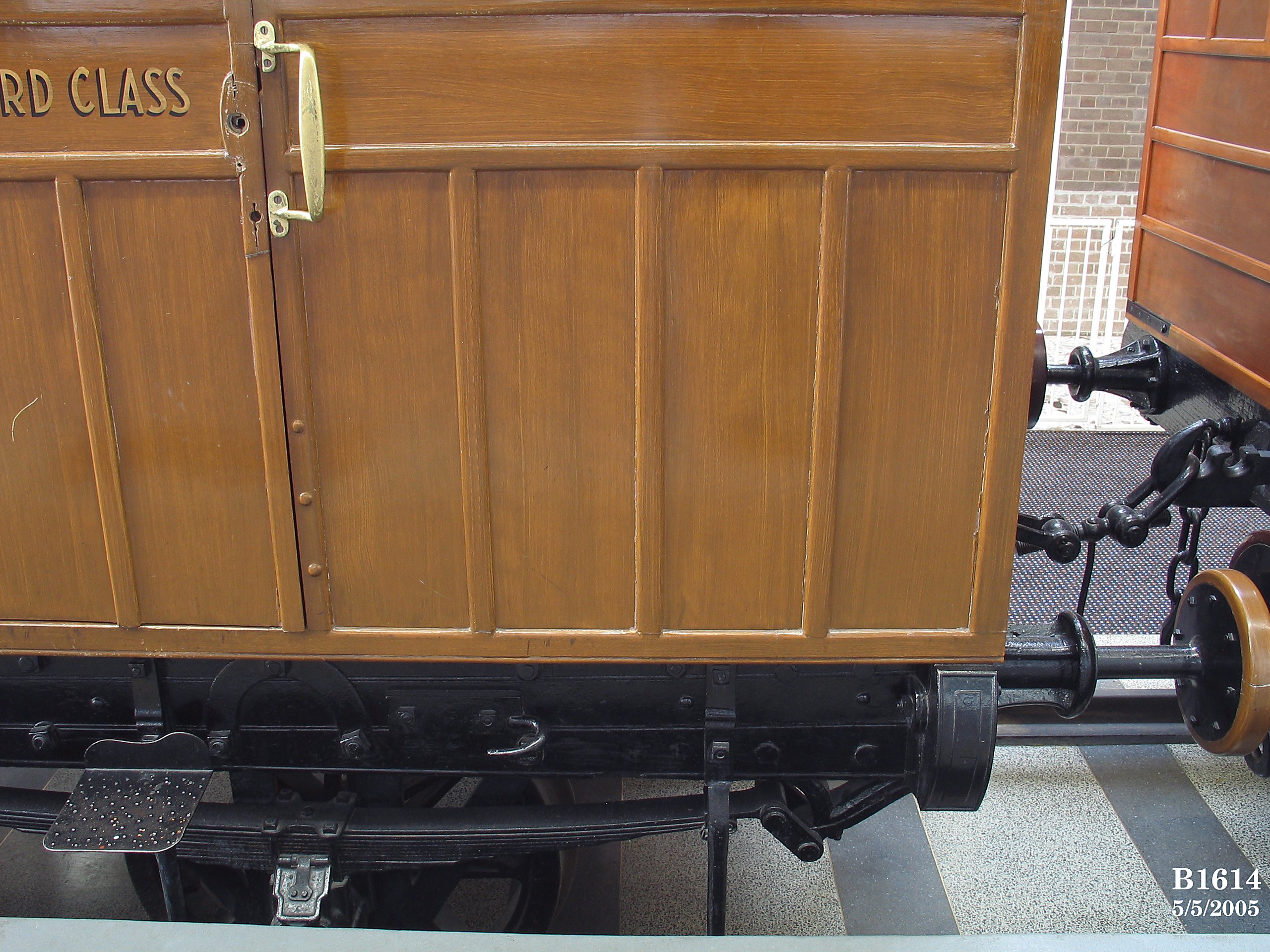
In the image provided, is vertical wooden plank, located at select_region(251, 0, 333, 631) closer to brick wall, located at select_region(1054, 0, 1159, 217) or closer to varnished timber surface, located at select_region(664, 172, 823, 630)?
varnished timber surface, located at select_region(664, 172, 823, 630)

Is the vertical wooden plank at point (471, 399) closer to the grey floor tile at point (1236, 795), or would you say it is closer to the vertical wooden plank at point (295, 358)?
the vertical wooden plank at point (295, 358)

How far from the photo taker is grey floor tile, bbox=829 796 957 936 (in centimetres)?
313

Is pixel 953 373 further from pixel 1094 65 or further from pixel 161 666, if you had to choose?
pixel 1094 65

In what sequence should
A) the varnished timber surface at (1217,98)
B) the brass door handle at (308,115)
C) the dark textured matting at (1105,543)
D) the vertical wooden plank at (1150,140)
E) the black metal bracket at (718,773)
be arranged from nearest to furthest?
the brass door handle at (308,115)
the black metal bracket at (718,773)
the varnished timber surface at (1217,98)
the vertical wooden plank at (1150,140)
the dark textured matting at (1105,543)

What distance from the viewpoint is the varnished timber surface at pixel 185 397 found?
202 centimetres

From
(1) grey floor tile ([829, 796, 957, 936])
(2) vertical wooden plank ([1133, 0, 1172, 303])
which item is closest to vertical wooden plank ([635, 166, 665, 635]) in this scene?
(1) grey floor tile ([829, 796, 957, 936])

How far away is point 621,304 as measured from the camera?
2.02 m

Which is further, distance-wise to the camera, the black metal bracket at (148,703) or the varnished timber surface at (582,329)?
the black metal bracket at (148,703)

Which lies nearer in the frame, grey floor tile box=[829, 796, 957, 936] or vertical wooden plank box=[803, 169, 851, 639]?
vertical wooden plank box=[803, 169, 851, 639]

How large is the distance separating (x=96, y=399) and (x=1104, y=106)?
26.4 ft

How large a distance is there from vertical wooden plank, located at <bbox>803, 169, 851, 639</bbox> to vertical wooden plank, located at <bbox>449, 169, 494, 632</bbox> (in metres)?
0.66

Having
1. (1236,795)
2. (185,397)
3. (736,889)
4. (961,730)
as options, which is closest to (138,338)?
(185,397)

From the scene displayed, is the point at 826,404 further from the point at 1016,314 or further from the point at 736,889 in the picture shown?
the point at 736,889

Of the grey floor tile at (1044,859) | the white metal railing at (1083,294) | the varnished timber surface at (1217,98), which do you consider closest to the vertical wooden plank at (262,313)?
the grey floor tile at (1044,859)
